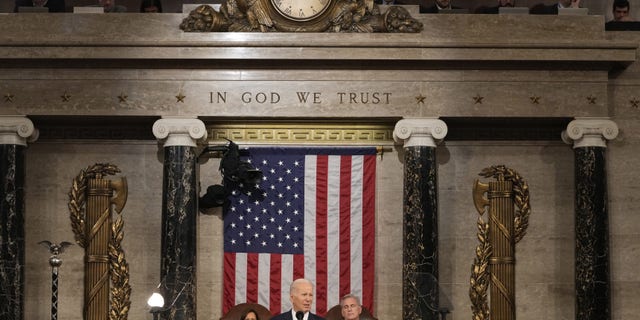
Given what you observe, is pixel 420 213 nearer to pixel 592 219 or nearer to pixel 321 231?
pixel 321 231

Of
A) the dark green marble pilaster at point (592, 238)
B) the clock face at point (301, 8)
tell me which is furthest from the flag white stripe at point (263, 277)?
the dark green marble pilaster at point (592, 238)

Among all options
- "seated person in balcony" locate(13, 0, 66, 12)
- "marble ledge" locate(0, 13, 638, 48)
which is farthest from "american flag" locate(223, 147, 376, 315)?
"seated person in balcony" locate(13, 0, 66, 12)

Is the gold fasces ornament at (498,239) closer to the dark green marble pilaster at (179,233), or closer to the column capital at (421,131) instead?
the column capital at (421,131)

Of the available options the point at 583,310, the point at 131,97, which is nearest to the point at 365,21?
the point at 131,97

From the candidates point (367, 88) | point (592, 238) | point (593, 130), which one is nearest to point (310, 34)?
point (367, 88)

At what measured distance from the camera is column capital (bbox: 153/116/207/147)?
19.2 meters

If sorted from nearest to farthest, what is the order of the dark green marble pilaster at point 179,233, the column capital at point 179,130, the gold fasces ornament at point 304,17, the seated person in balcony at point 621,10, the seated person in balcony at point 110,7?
the dark green marble pilaster at point 179,233, the column capital at point 179,130, the gold fasces ornament at point 304,17, the seated person in balcony at point 110,7, the seated person in balcony at point 621,10

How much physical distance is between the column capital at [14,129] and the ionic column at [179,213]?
202cm

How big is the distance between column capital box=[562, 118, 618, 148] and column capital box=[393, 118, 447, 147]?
2.09m

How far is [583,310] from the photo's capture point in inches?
756

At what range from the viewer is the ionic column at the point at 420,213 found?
19047mm

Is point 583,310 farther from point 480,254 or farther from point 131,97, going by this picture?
point 131,97

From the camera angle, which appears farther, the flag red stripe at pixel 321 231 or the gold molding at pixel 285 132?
the gold molding at pixel 285 132

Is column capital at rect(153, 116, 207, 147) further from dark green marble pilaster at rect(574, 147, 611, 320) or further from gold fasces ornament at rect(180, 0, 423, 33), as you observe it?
dark green marble pilaster at rect(574, 147, 611, 320)
